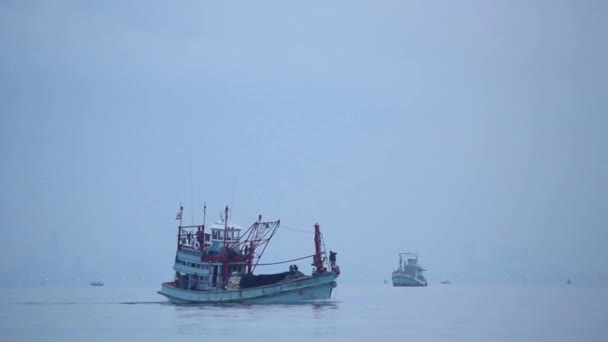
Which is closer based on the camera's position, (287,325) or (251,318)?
(287,325)

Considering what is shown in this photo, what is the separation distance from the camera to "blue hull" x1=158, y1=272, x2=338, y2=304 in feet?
272

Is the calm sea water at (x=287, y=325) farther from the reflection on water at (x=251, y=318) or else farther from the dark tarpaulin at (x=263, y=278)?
the dark tarpaulin at (x=263, y=278)

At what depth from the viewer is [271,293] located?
275 feet

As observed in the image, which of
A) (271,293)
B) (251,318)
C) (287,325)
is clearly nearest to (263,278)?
(271,293)

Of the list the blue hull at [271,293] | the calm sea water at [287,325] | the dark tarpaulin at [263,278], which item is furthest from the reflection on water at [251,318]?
the dark tarpaulin at [263,278]

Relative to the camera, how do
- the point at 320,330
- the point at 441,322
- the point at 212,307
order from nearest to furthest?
the point at 320,330 < the point at 441,322 < the point at 212,307

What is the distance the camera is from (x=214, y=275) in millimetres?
84438

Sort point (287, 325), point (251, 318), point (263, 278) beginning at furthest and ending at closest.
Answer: point (263, 278), point (251, 318), point (287, 325)

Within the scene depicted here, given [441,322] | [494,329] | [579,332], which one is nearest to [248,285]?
[441,322]

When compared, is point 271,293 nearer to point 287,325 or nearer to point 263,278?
point 263,278

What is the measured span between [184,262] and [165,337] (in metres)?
30.9

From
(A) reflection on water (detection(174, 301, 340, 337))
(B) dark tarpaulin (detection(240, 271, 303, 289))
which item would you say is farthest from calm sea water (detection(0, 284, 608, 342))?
(B) dark tarpaulin (detection(240, 271, 303, 289))

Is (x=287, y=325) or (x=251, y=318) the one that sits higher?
(x=251, y=318)

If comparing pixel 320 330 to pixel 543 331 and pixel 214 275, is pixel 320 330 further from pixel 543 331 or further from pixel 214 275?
pixel 214 275
